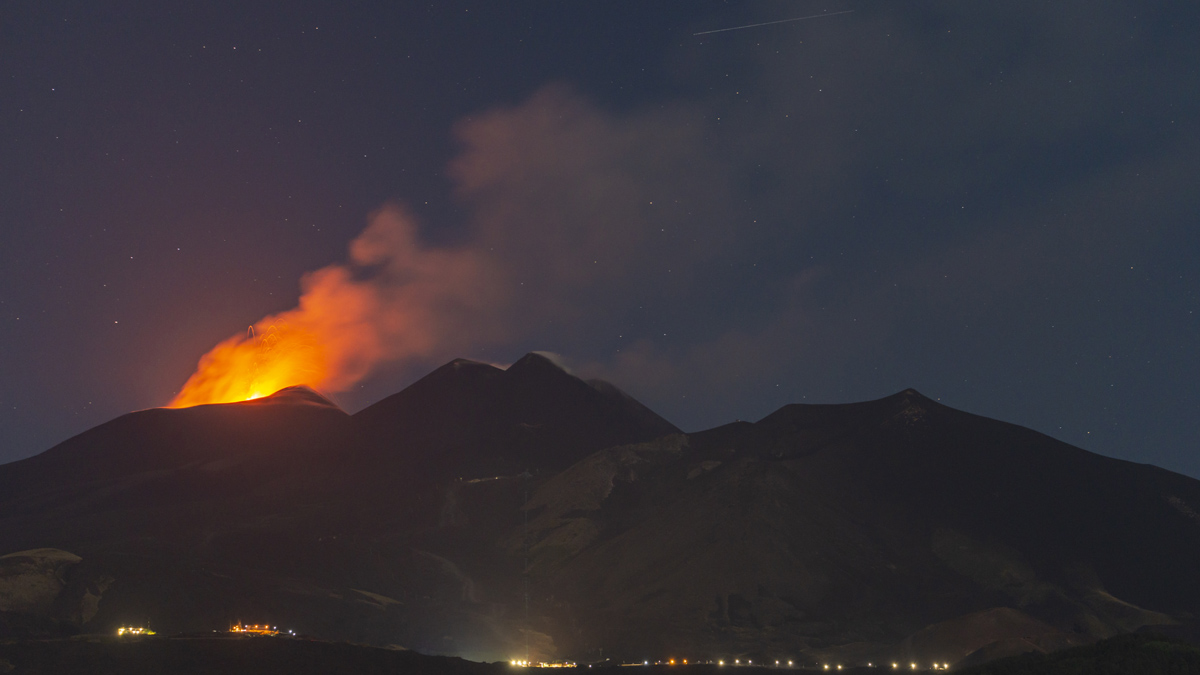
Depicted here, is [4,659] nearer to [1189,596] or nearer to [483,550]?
[483,550]

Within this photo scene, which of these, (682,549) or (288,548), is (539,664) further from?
(288,548)

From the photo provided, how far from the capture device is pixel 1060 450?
16288 centimetres

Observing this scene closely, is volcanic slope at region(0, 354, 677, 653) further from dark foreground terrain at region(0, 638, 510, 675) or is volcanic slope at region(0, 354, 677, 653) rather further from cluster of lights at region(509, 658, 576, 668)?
dark foreground terrain at region(0, 638, 510, 675)

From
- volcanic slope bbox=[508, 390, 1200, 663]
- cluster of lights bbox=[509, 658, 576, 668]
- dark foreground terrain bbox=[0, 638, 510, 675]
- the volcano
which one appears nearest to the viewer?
dark foreground terrain bbox=[0, 638, 510, 675]

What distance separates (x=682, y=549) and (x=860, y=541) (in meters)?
25.4

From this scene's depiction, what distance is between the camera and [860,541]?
13162 centimetres

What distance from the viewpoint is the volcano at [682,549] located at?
10256cm

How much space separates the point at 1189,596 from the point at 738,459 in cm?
6561

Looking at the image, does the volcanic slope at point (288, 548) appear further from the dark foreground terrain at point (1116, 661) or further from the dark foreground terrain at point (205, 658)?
the dark foreground terrain at point (1116, 661)

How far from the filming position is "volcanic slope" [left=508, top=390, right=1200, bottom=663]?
104062 millimetres

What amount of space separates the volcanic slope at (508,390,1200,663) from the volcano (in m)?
0.42

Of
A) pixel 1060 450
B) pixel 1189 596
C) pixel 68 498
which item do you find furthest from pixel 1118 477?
pixel 68 498

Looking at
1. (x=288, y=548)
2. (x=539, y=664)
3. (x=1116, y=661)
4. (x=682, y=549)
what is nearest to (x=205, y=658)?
(x=539, y=664)

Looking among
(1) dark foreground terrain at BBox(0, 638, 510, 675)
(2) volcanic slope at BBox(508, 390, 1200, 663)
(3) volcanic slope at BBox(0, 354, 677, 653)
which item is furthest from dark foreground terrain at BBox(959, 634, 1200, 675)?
(3) volcanic slope at BBox(0, 354, 677, 653)
